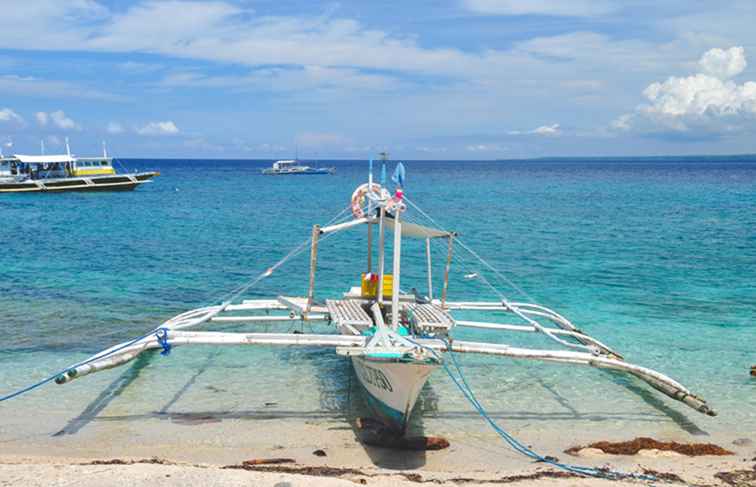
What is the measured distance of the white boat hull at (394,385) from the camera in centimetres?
891

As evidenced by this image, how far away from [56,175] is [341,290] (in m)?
48.3

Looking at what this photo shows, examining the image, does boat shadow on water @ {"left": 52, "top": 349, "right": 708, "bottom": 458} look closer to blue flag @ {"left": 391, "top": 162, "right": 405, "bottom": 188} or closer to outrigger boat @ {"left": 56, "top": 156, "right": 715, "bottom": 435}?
outrigger boat @ {"left": 56, "top": 156, "right": 715, "bottom": 435}

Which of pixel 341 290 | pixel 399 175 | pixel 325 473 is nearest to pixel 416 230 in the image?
pixel 399 175

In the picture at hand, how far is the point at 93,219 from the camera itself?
1636 inches

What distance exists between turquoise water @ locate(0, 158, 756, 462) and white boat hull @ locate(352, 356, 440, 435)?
1.24 m

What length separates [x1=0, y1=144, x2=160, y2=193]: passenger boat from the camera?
193 ft

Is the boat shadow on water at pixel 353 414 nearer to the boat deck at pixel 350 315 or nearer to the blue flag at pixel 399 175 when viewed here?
the boat deck at pixel 350 315

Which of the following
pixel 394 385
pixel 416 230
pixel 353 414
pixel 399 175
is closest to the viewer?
pixel 394 385

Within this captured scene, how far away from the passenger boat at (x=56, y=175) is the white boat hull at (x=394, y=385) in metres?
56.2

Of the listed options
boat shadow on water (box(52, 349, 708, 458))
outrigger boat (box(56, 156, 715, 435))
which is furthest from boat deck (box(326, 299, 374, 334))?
boat shadow on water (box(52, 349, 708, 458))

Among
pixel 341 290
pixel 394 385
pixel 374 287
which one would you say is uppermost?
pixel 374 287

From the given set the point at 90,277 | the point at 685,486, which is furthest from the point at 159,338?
the point at 90,277

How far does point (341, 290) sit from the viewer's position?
2106cm

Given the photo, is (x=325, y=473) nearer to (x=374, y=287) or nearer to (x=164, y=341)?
(x=164, y=341)
